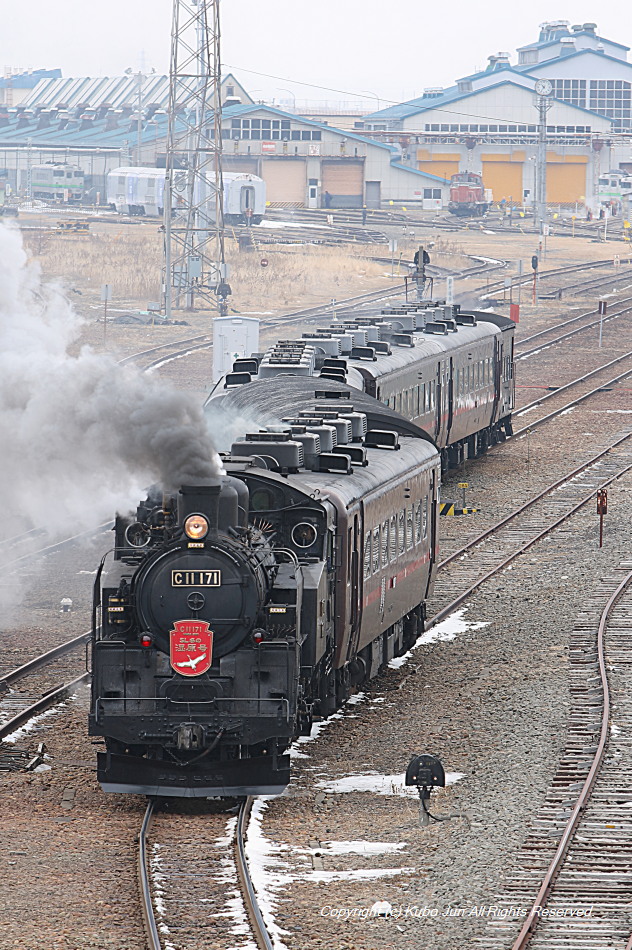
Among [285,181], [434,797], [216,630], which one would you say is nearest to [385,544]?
[434,797]

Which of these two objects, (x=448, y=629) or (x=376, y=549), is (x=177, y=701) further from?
(x=448, y=629)

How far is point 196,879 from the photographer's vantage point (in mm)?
14297

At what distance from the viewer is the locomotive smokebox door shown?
16.3m

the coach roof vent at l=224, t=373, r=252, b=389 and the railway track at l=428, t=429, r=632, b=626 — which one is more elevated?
the coach roof vent at l=224, t=373, r=252, b=389

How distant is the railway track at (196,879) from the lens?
1295 centimetres

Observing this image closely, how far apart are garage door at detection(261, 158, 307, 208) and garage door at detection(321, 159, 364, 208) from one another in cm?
175

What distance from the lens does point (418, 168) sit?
13512 centimetres

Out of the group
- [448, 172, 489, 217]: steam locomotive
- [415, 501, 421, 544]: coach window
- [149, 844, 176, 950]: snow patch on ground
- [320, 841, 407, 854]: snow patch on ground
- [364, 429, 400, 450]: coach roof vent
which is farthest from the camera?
[448, 172, 489, 217]: steam locomotive

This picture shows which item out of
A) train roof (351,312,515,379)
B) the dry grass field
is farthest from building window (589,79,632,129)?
train roof (351,312,515,379)

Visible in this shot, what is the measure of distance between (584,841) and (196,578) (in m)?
4.60

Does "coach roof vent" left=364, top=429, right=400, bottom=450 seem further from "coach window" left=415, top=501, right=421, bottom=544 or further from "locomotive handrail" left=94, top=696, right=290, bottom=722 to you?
"locomotive handrail" left=94, top=696, right=290, bottom=722

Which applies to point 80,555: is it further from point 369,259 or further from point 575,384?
point 369,259

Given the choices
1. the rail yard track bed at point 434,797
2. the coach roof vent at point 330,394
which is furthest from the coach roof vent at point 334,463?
the coach roof vent at point 330,394

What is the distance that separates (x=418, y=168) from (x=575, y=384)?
272 feet
